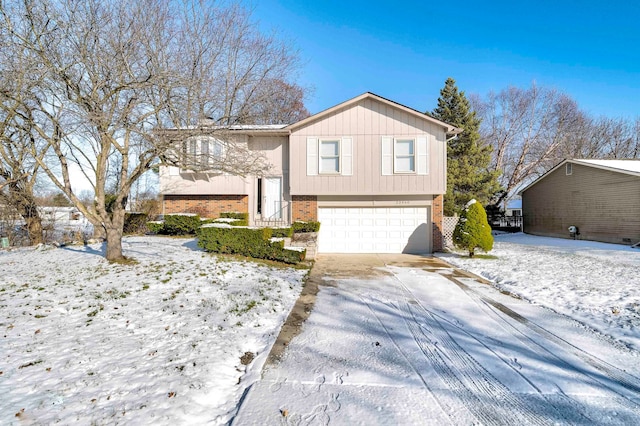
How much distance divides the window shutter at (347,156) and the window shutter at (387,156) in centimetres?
121

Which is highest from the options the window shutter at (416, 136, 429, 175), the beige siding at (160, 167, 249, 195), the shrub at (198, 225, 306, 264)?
the window shutter at (416, 136, 429, 175)

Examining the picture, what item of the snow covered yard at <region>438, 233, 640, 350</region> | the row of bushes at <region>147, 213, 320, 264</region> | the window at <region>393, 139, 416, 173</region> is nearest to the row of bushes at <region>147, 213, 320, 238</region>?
the row of bushes at <region>147, 213, 320, 264</region>

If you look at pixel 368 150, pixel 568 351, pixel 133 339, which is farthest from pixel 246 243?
pixel 568 351

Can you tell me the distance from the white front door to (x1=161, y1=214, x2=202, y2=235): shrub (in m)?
2.73

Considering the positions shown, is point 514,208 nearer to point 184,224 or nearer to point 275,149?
point 275,149

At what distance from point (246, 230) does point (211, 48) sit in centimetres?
666

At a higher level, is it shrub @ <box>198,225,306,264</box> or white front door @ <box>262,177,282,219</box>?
white front door @ <box>262,177,282,219</box>

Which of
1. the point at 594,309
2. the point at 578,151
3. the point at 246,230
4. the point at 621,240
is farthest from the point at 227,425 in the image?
the point at 578,151

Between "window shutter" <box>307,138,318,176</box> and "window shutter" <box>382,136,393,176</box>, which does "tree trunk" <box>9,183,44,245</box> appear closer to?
"window shutter" <box>307,138,318,176</box>

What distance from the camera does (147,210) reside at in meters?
18.4

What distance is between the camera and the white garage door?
12.0m

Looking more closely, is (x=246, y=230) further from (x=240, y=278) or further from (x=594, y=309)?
(x=594, y=309)

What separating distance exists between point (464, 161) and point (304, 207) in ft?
42.6

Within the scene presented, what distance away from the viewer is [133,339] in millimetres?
Answer: 3586
